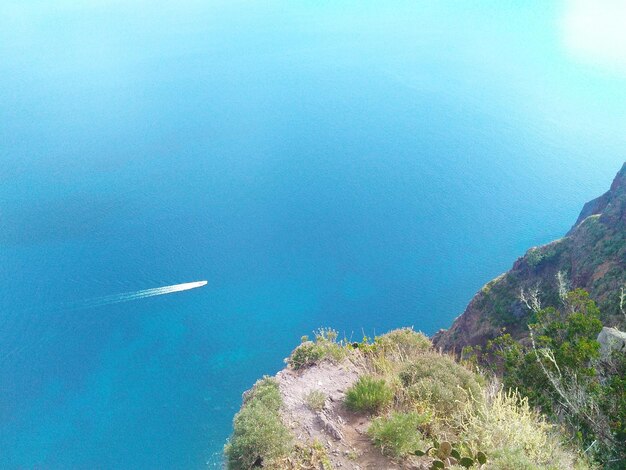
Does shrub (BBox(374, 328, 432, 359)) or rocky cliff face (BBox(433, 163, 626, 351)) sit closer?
shrub (BBox(374, 328, 432, 359))

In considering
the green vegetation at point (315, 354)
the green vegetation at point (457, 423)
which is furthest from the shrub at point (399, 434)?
the green vegetation at point (315, 354)

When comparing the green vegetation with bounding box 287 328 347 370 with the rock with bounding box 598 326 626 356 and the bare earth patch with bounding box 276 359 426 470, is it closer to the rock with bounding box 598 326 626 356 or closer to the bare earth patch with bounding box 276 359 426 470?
the bare earth patch with bounding box 276 359 426 470

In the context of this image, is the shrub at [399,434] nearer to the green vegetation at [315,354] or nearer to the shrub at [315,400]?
the shrub at [315,400]

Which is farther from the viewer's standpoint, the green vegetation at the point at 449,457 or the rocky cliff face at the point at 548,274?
the rocky cliff face at the point at 548,274

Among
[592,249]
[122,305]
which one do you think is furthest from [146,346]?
[592,249]

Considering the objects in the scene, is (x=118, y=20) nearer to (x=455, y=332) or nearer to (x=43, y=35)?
(x=43, y=35)

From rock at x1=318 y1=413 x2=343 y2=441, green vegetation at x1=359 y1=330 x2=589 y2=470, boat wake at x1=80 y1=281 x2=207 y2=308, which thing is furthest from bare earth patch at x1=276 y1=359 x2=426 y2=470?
Result: boat wake at x1=80 y1=281 x2=207 y2=308
